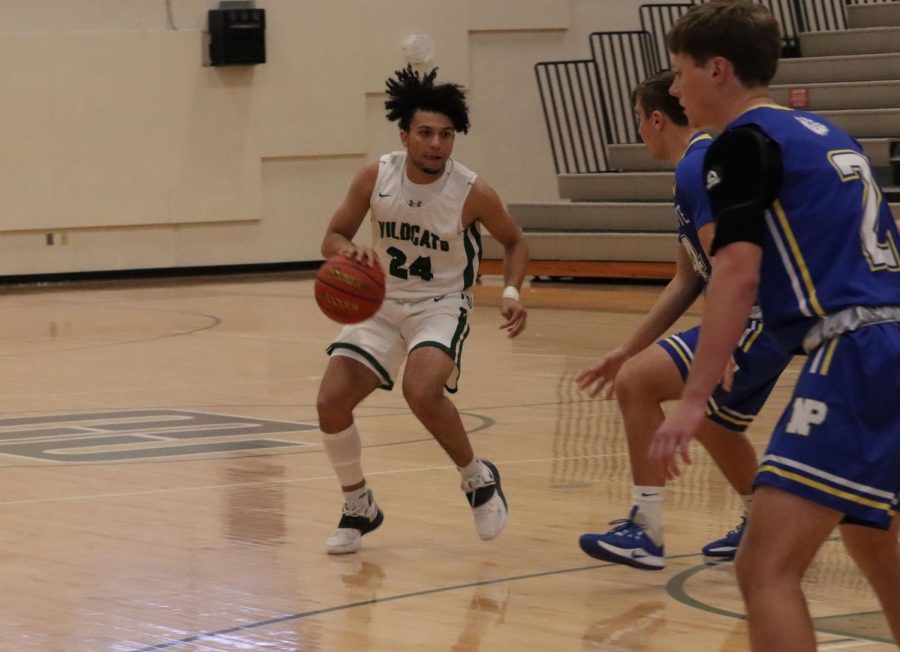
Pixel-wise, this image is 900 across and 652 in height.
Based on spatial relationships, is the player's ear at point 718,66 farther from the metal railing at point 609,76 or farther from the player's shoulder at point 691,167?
the metal railing at point 609,76

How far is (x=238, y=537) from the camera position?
17.5 ft

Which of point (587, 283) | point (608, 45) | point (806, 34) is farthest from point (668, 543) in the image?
point (608, 45)

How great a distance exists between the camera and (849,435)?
9.08 ft

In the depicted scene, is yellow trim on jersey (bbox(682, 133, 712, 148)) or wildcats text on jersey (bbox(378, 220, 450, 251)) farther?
wildcats text on jersey (bbox(378, 220, 450, 251))

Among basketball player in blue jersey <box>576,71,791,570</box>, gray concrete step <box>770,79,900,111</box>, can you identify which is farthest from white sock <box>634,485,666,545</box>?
gray concrete step <box>770,79,900,111</box>

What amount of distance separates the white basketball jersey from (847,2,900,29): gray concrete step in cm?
1155

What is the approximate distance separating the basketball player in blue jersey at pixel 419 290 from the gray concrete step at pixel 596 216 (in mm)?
9060

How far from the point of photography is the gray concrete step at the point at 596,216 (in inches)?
578

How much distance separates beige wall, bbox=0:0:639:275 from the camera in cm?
1594

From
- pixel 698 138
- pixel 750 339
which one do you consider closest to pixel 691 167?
pixel 698 138

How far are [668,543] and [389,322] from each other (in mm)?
1129

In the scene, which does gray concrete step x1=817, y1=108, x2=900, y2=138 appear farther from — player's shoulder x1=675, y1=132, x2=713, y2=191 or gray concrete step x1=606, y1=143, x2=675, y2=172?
player's shoulder x1=675, y1=132, x2=713, y2=191

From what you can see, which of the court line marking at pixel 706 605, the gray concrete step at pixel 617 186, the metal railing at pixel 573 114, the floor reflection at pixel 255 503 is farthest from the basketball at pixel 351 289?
the metal railing at pixel 573 114

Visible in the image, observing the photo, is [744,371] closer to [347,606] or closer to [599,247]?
[347,606]
